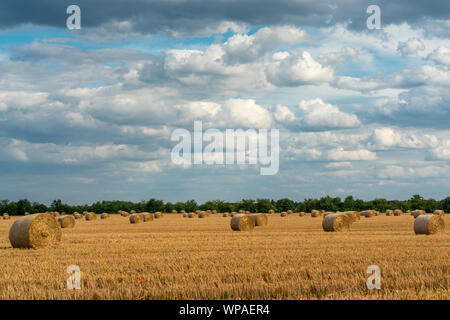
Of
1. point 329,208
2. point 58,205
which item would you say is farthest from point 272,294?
point 58,205

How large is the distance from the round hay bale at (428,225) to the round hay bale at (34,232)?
18132 millimetres

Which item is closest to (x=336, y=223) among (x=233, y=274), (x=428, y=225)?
(x=428, y=225)

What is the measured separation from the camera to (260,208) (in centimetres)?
8712

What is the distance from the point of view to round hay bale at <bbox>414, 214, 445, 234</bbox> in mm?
26938

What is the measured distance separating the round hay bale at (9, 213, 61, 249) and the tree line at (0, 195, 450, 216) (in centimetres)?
6570

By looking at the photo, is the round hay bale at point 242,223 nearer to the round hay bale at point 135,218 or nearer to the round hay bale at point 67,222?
the round hay bale at point 67,222

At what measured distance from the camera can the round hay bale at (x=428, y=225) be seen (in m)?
26.9

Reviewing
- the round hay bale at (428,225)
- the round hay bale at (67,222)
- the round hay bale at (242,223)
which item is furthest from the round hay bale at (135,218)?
the round hay bale at (428,225)

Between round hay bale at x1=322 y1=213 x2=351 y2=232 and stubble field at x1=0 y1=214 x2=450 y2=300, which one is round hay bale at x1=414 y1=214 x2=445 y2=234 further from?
stubble field at x1=0 y1=214 x2=450 y2=300

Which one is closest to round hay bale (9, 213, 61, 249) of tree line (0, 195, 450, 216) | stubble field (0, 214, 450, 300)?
stubble field (0, 214, 450, 300)

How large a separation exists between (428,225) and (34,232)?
62.8ft
